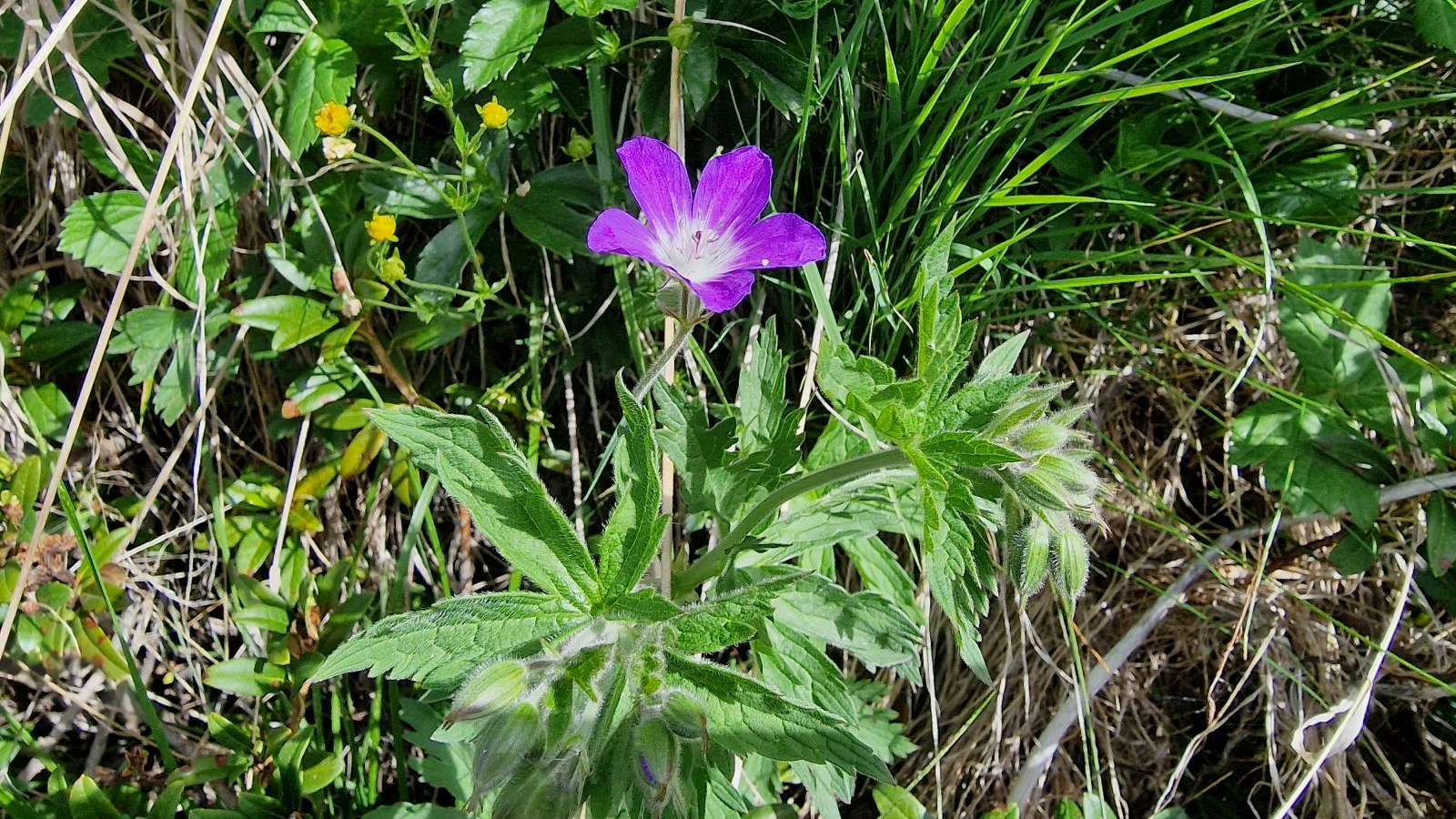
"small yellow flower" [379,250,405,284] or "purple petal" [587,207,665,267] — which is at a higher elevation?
"purple petal" [587,207,665,267]

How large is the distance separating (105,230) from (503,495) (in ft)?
3.82

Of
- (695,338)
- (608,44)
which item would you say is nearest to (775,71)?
(608,44)

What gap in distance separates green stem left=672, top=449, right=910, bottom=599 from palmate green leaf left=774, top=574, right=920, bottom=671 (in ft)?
0.52

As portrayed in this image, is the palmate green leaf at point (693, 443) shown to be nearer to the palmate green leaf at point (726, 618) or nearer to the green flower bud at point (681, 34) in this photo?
the palmate green leaf at point (726, 618)

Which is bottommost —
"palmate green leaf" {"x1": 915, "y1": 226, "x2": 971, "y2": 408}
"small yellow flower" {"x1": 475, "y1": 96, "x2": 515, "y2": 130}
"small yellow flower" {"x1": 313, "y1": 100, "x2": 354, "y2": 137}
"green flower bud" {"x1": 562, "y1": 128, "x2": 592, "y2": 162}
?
"palmate green leaf" {"x1": 915, "y1": 226, "x2": 971, "y2": 408}

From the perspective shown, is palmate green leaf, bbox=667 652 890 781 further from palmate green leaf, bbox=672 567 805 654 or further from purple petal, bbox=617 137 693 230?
purple petal, bbox=617 137 693 230

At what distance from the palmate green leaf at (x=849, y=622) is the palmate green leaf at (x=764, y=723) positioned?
13.4 inches

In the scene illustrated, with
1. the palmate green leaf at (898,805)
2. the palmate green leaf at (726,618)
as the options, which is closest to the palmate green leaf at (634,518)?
the palmate green leaf at (726,618)

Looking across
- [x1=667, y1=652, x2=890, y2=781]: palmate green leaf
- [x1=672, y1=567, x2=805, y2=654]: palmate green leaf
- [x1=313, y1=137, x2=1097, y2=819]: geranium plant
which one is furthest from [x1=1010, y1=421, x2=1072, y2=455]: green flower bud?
[x1=667, y1=652, x2=890, y2=781]: palmate green leaf

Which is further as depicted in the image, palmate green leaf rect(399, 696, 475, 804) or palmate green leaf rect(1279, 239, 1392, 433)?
palmate green leaf rect(1279, 239, 1392, 433)

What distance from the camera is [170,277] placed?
80.5 inches

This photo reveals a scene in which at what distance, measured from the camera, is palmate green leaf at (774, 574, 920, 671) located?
70.8 inches

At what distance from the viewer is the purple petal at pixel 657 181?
5.18 ft

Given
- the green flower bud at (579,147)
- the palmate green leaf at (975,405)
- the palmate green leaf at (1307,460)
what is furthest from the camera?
the palmate green leaf at (1307,460)
